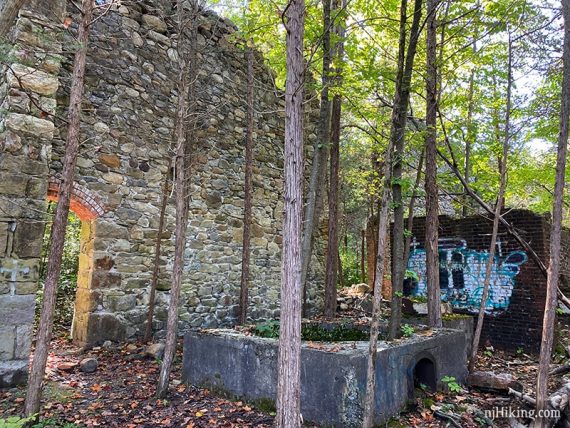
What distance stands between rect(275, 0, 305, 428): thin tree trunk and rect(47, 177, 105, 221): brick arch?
4.03 meters

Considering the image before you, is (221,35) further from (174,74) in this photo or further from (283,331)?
(283,331)

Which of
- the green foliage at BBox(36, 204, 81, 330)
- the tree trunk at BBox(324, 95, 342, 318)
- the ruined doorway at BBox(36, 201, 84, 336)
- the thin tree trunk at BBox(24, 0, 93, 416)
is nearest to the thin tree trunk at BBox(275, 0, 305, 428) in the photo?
the thin tree trunk at BBox(24, 0, 93, 416)

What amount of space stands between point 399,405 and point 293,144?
115 inches

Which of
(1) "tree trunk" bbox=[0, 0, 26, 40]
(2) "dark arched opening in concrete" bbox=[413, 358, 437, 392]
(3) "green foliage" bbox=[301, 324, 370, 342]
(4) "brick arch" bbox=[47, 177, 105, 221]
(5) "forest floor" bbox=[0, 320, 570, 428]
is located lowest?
(5) "forest floor" bbox=[0, 320, 570, 428]

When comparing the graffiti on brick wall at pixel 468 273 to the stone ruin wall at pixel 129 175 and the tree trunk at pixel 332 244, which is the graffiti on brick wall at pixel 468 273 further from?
the stone ruin wall at pixel 129 175

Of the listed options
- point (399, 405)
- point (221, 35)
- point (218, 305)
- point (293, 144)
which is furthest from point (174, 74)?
point (399, 405)

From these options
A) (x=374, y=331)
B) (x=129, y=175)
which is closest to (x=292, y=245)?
(x=374, y=331)

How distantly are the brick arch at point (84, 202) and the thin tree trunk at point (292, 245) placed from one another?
403cm

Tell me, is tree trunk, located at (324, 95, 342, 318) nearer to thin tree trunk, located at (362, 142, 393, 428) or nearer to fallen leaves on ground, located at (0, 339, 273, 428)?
fallen leaves on ground, located at (0, 339, 273, 428)

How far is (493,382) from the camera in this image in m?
5.20

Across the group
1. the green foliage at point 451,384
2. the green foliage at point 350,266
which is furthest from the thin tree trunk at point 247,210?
the green foliage at point 350,266

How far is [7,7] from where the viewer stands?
2.78 meters

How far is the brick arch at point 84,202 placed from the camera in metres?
5.75

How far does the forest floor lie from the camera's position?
150 inches
